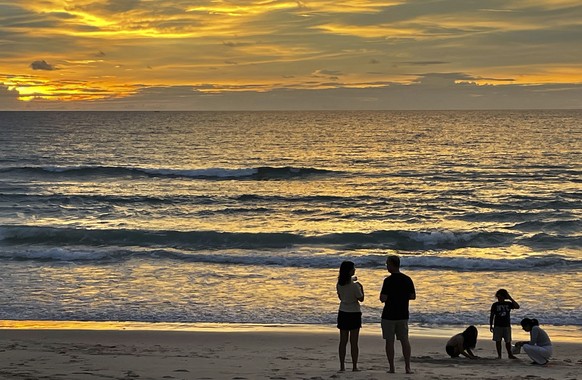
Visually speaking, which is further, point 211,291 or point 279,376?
point 211,291

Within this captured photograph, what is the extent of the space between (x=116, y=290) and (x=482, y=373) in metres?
10.4

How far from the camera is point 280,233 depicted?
2903 centimetres

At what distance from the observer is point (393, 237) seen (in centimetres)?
2880

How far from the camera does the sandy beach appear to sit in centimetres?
1052

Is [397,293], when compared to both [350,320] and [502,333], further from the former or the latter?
[502,333]

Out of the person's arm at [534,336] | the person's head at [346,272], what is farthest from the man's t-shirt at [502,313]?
the person's head at [346,272]

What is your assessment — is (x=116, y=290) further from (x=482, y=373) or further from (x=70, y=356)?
(x=482, y=373)

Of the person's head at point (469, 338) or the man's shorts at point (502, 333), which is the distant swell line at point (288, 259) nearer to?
the man's shorts at point (502, 333)

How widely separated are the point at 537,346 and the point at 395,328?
268cm

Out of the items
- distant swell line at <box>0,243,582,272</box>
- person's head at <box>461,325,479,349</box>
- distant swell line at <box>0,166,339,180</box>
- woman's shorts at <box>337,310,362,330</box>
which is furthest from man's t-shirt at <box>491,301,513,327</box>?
distant swell line at <box>0,166,339,180</box>

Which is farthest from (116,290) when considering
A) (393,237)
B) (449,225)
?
(449,225)

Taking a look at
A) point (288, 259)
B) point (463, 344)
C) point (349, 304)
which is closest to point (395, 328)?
point (349, 304)

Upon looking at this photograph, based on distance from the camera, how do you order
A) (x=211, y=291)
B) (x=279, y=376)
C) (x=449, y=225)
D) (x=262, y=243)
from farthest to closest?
(x=449, y=225)
(x=262, y=243)
(x=211, y=291)
(x=279, y=376)

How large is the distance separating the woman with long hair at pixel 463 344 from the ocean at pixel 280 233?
11.0ft
